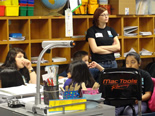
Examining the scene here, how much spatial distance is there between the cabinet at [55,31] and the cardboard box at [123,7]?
120mm

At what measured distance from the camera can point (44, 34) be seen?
19.4 ft

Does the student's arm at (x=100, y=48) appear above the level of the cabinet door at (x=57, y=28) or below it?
below

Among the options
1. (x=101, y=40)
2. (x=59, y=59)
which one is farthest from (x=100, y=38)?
(x=59, y=59)

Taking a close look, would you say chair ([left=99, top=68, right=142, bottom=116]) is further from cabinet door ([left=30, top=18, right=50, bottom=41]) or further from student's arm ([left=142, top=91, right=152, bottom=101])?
cabinet door ([left=30, top=18, right=50, bottom=41])

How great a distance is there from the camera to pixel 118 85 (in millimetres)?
3508

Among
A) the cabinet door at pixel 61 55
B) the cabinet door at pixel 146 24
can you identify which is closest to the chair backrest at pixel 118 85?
the cabinet door at pixel 61 55

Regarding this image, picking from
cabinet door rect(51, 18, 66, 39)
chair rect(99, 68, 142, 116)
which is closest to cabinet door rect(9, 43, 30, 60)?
cabinet door rect(51, 18, 66, 39)

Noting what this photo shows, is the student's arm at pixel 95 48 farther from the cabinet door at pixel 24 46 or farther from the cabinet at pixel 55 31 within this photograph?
the cabinet door at pixel 24 46

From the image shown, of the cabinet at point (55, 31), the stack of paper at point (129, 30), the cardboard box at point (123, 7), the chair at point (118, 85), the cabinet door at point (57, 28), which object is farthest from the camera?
the stack of paper at point (129, 30)

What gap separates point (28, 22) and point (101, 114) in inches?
137

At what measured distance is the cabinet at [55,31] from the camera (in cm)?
555

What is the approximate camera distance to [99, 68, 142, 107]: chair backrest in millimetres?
3477

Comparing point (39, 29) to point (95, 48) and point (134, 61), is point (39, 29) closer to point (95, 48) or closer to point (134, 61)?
point (95, 48)

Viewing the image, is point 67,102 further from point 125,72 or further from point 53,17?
point 53,17
